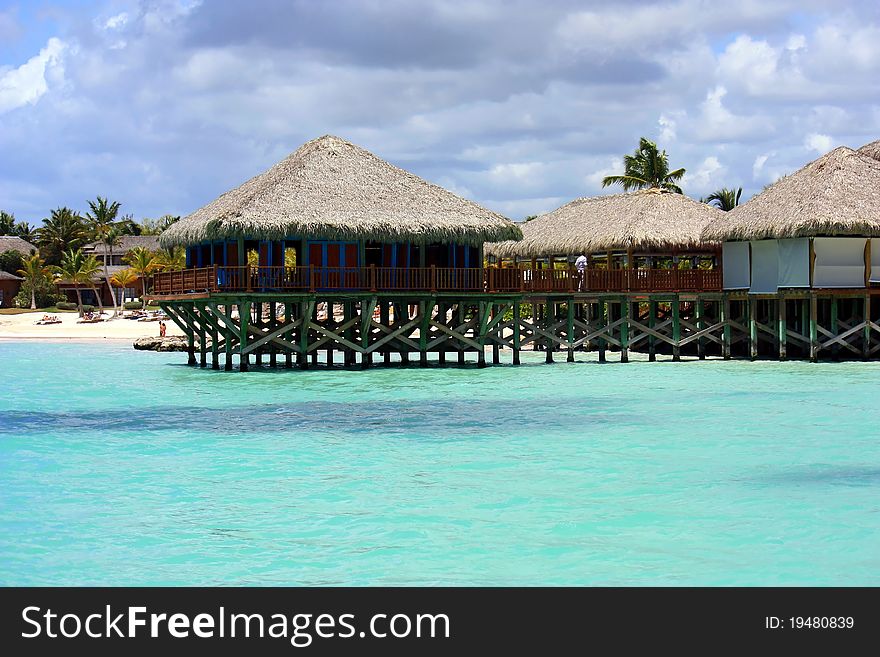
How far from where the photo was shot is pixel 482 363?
3180cm

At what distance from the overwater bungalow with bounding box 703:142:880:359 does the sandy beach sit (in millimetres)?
26444

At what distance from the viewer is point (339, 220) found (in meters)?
29.5

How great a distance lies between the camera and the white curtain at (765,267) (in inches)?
1244

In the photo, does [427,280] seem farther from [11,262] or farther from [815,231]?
[11,262]

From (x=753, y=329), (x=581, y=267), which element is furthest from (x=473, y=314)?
(x=753, y=329)

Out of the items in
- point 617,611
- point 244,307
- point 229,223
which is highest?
point 229,223

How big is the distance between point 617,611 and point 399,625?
5.39 feet

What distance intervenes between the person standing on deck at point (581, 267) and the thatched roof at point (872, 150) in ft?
28.7

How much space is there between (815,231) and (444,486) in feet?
62.1

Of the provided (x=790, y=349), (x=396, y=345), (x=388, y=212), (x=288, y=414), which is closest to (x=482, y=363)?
(x=396, y=345)

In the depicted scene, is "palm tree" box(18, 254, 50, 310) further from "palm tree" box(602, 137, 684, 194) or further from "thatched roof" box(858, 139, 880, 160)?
"thatched roof" box(858, 139, 880, 160)

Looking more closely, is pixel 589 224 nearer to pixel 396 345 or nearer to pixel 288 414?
pixel 396 345

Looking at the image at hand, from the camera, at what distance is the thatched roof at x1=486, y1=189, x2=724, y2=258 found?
34.1 meters

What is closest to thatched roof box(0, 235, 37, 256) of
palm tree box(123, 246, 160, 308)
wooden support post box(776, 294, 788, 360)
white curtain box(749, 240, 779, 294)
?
palm tree box(123, 246, 160, 308)
